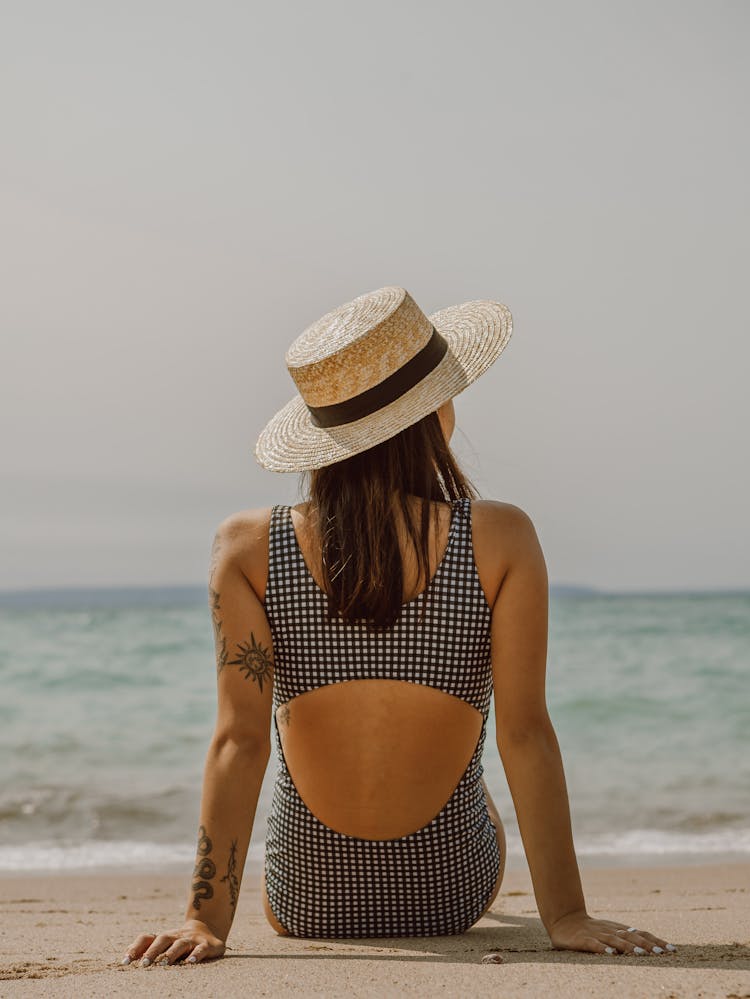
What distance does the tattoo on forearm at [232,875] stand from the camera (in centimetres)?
227

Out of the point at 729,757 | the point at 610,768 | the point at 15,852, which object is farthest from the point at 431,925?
the point at 729,757

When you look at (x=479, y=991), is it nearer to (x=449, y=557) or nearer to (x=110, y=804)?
(x=449, y=557)

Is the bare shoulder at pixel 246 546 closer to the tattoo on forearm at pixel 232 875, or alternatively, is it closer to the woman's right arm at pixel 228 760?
the woman's right arm at pixel 228 760

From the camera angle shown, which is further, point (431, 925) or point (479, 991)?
point (431, 925)

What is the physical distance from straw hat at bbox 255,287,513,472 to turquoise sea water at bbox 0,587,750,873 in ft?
11.8

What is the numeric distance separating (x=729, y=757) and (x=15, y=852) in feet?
18.3

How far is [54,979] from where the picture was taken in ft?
7.30

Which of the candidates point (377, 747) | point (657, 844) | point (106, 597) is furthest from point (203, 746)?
point (106, 597)

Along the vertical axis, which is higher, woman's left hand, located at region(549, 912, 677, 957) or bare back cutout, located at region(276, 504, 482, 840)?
bare back cutout, located at region(276, 504, 482, 840)

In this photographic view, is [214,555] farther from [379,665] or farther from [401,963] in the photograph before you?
[401,963]

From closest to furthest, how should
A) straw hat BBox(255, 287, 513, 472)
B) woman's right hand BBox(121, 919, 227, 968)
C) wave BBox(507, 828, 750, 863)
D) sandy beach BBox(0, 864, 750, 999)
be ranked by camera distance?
sandy beach BBox(0, 864, 750, 999) < woman's right hand BBox(121, 919, 227, 968) < straw hat BBox(255, 287, 513, 472) < wave BBox(507, 828, 750, 863)

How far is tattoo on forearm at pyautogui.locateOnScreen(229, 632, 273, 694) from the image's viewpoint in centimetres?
241

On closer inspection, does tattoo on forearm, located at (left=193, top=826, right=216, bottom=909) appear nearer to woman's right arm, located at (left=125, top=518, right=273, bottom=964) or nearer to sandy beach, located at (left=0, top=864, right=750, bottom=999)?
woman's right arm, located at (left=125, top=518, right=273, bottom=964)

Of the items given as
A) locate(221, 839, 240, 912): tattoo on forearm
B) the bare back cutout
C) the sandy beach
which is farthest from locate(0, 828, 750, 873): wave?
locate(221, 839, 240, 912): tattoo on forearm
